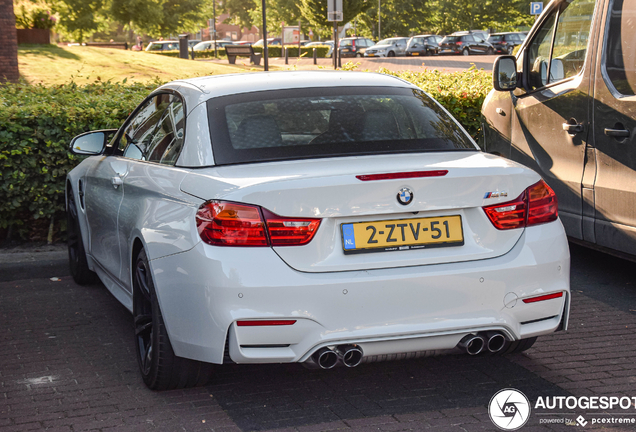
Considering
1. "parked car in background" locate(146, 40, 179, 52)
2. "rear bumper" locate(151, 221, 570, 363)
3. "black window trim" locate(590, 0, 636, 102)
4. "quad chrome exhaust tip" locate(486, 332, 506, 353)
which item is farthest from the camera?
"parked car in background" locate(146, 40, 179, 52)

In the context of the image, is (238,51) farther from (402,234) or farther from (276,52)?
(402,234)

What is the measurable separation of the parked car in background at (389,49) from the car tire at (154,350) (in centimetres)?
5309

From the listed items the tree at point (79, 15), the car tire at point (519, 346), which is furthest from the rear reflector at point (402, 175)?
the tree at point (79, 15)

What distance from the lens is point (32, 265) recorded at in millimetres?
6684

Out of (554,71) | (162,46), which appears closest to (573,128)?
(554,71)

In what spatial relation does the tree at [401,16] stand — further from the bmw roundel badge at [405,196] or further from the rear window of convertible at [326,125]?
the bmw roundel badge at [405,196]

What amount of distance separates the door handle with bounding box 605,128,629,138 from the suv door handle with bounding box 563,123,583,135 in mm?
323

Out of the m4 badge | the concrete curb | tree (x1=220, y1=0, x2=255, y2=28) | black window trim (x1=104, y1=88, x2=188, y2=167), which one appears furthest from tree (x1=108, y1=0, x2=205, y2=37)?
tree (x1=220, y1=0, x2=255, y2=28)

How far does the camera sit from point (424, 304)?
3326 millimetres

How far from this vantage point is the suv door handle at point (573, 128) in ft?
18.8

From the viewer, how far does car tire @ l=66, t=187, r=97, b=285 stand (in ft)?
19.7

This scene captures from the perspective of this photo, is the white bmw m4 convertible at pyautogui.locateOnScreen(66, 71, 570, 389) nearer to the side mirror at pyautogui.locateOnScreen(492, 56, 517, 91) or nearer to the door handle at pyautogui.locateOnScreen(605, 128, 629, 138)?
the door handle at pyautogui.locateOnScreen(605, 128, 629, 138)

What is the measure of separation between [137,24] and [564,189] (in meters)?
49.6

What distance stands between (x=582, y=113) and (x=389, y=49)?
5122cm
